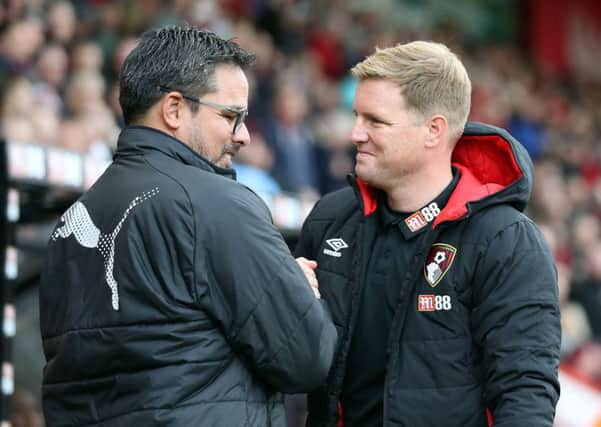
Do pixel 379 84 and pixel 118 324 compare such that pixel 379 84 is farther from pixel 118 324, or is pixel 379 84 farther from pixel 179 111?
pixel 118 324

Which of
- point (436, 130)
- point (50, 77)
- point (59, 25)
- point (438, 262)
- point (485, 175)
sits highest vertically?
point (436, 130)

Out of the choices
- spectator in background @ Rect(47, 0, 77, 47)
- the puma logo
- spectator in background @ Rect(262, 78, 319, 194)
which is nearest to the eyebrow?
the puma logo

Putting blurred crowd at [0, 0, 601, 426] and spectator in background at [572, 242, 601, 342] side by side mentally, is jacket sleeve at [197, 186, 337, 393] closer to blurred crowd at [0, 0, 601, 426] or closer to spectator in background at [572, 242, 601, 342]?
blurred crowd at [0, 0, 601, 426]

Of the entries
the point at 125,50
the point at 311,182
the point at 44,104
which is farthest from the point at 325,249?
the point at 311,182

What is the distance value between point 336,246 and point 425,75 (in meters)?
0.57

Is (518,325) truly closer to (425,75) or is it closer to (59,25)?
(425,75)

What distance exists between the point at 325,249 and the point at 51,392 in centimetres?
90

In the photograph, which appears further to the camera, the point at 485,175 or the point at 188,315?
the point at 485,175

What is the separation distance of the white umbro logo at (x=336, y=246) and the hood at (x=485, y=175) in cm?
11

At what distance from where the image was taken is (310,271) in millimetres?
3426

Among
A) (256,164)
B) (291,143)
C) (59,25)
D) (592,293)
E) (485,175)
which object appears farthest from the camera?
(592,293)

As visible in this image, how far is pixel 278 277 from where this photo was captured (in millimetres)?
3100

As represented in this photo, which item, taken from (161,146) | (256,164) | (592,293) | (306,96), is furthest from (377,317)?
(306,96)

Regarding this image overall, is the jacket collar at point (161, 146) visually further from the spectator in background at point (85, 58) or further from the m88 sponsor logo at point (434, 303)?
the spectator in background at point (85, 58)
